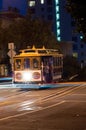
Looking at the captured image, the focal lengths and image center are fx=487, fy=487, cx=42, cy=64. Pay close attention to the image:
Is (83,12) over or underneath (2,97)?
over

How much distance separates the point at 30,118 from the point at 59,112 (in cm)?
209

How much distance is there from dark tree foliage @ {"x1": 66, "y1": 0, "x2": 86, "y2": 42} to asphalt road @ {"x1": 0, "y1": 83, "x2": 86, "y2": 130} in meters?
3.33

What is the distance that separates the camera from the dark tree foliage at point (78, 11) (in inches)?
498

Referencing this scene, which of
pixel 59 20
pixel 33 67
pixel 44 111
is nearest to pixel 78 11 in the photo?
pixel 44 111

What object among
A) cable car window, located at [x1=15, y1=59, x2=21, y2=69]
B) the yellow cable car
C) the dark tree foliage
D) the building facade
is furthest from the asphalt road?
the building facade

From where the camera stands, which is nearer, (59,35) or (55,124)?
(55,124)

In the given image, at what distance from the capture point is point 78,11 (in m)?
12.9

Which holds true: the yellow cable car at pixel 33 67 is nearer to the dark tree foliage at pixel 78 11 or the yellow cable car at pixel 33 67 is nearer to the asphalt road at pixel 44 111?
the asphalt road at pixel 44 111

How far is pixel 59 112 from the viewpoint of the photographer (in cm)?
1920

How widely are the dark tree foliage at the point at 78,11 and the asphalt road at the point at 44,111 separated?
10.9ft

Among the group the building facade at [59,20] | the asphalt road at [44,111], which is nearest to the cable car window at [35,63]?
the asphalt road at [44,111]

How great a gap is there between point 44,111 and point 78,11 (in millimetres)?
7470

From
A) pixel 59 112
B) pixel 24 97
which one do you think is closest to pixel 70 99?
pixel 24 97

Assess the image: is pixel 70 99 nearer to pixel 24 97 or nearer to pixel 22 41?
pixel 24 97
